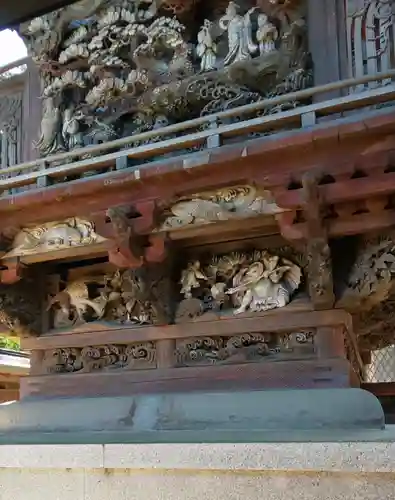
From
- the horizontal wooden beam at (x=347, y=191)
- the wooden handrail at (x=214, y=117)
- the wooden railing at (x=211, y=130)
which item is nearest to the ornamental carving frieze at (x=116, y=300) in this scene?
the wooden railing at (x=211, y=130)

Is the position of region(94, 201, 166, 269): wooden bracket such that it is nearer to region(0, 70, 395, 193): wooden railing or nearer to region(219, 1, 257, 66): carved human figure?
region(0, 70, 395, 193): wooden railing

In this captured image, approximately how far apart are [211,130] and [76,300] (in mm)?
2106

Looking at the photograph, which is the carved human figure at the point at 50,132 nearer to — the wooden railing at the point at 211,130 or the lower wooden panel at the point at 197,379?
the wooden railing at the point at 211,130

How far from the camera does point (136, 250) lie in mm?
5000

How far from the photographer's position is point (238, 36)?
18.1ft

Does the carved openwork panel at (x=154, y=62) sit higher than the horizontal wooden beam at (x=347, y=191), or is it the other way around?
the carved openwork panel at (x=154, y=62)

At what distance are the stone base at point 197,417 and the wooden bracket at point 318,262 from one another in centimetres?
69

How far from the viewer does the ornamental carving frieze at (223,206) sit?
4617mm

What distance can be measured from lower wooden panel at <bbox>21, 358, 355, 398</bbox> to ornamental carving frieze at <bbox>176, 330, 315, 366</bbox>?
63 millimetres

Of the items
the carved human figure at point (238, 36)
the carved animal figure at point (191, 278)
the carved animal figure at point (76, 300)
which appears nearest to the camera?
the carved animal figure at point (191, 278)

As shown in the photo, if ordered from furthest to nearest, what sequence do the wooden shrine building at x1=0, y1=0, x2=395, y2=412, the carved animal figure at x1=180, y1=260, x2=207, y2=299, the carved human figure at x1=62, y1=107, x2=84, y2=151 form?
the carved human figure at x1=62, y1=107, x2=84, y2=151
the carved animal figure at x1=180, y1=260, x2=207, y2=299
the wooden shrine building at x1=0, y1=0, x2=395, y2=412

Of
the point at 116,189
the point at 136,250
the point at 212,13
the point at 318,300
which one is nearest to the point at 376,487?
the point at 318,300

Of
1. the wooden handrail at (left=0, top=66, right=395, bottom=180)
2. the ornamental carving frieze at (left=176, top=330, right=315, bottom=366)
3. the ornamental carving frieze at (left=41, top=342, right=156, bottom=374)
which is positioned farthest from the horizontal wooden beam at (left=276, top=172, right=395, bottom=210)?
the ornamental carving frieze at (left=41, top=342, right=156, bottom=374)

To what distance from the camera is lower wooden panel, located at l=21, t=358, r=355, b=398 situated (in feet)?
15.7
